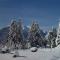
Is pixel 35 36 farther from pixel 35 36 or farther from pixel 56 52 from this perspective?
pixel 56 52

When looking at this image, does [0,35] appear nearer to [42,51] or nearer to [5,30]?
[5,30]

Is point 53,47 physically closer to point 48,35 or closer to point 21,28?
point 48,35

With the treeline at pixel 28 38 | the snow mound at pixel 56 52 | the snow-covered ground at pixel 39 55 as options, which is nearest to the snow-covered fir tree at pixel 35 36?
the treeline at pixel 28 38

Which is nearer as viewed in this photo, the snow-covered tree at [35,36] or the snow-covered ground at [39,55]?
the snow-covered ground at [39,55]

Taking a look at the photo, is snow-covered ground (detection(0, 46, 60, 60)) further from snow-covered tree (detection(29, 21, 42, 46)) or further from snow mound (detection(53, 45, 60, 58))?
snow-covered tree (detection(29, 21, 42, 46))

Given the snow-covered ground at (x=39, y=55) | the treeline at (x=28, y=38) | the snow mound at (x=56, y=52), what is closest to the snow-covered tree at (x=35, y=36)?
the treeline at (x=28, y=38)

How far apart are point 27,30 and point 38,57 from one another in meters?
0.64

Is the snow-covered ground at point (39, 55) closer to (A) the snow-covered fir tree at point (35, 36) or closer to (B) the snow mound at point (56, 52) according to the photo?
(B) the snow mound at point (56, 52)

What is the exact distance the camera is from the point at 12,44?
26.5 feet

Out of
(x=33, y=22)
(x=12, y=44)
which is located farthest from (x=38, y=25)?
(x=12, y=44)

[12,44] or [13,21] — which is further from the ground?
[13,21]

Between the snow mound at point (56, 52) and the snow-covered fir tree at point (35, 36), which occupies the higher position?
the snow-covered fir tree at point (35, 36)

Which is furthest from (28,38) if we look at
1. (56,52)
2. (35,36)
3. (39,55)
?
(56,52)

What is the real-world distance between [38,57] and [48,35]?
1.81 feet
